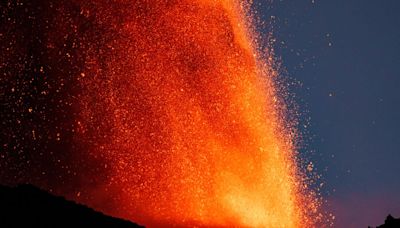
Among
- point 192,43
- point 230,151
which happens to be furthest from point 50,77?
point 230,151

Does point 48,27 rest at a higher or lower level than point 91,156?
higher

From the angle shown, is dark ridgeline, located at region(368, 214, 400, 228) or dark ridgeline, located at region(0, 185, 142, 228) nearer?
dark ridgeline, located at region(0, 185, 142, 228)

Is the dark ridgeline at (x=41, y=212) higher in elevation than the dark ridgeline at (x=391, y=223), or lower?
lower

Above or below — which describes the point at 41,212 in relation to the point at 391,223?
below

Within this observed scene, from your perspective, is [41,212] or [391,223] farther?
[391,223]

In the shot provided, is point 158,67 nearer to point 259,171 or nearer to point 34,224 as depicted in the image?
point 259,171

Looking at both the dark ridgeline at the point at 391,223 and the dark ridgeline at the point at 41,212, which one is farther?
the dark ridgeline at the point at 391,223

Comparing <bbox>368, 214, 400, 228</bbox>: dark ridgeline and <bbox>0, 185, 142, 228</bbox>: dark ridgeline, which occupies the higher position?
<bbox>368, 214, 400, 228</bbox>: dark ridgeline

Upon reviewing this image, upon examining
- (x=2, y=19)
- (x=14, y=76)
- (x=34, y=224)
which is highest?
(x=2, y=19)
